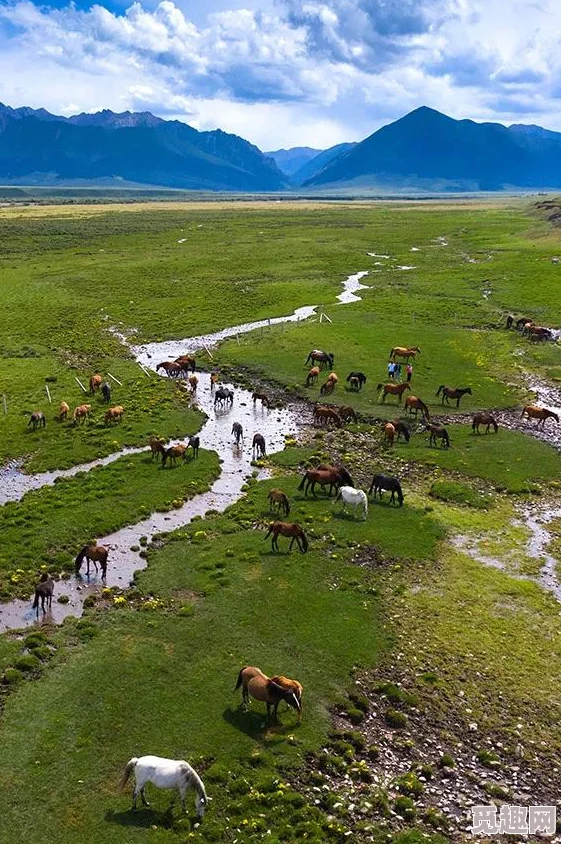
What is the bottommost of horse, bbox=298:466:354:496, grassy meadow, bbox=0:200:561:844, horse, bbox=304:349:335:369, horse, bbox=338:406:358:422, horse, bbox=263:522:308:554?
grassy meadow, bbox=0:200:561:844

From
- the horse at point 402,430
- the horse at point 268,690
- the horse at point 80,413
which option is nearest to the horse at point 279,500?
the horse at point 402,430

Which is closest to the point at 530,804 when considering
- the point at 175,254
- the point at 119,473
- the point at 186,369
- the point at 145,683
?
the point at 145,683

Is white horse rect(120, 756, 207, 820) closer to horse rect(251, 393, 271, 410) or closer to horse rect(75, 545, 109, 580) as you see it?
horse rect(75, 545, 109, 580)

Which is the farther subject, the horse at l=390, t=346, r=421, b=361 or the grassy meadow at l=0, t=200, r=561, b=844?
the horse at l=390, t=346, r=421, b=361

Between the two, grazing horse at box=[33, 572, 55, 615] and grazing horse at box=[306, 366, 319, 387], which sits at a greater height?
grazing horse at box=[306, 366, 319, 387]

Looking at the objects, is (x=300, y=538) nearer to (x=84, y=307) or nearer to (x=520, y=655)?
(x=520, y=655)

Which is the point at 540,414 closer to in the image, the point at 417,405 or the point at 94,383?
the point at 417,405

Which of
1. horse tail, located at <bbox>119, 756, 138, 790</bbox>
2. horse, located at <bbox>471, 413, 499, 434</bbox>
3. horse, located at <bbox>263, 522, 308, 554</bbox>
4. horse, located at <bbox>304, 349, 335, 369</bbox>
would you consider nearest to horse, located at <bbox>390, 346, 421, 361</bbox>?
horse, located at <bbox>304, 349, 335, 369</bbox>

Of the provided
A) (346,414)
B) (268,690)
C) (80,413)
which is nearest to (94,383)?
(80,413)
